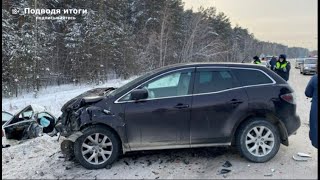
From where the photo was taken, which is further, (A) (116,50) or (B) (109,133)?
(A) (116,50)

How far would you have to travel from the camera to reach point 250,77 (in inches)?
240

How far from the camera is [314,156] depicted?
6320 millimetres

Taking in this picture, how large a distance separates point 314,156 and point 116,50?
1171 inches

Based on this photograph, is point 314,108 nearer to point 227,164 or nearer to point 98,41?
point 227,164

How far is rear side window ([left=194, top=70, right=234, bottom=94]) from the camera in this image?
5.95 m

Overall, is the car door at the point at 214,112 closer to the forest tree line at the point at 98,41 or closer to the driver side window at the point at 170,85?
the driver side window at the point at 170,85

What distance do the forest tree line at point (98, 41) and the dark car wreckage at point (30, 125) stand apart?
48.6 ft

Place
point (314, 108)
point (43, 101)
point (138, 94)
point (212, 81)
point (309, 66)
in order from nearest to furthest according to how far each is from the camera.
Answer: point (314, 108) → point (138, 94) → point (212, 81) → point (43, 101) → point (309, 66)

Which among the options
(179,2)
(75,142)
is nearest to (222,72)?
(75,142)

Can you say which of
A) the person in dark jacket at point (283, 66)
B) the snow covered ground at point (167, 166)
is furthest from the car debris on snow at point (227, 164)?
the person in dark jacket at point (283, 66)

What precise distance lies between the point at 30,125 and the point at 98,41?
71.2 ft

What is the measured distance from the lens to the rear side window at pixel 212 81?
5953mm

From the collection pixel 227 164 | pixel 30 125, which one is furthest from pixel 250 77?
pixel 30 125

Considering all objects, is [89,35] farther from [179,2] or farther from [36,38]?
[179,2]
